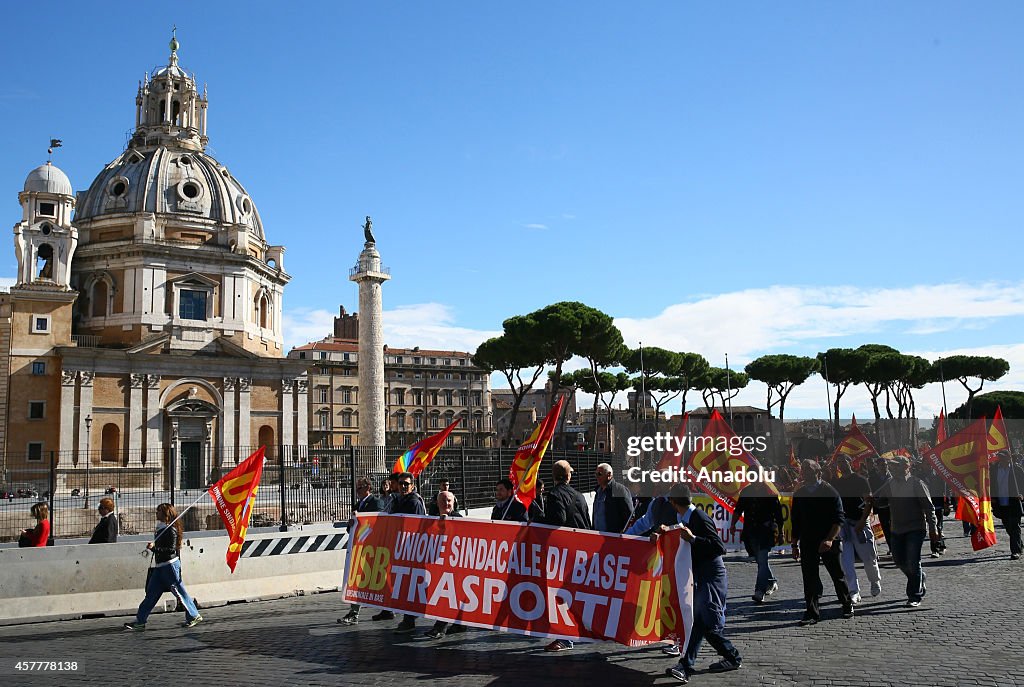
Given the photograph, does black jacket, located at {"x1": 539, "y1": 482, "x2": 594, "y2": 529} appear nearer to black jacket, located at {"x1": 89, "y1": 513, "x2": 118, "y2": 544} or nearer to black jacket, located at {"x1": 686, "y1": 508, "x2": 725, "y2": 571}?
black jacket, located at {"x1": 686, "y1": 508, "x2": 725, "y2": 571}

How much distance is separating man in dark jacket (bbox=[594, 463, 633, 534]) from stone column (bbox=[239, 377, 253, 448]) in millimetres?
44361

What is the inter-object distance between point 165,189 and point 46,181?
23.1ft

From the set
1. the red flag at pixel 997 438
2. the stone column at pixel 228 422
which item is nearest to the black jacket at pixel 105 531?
the red flag at pixel 997 438

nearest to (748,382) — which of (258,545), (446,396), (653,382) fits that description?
(653,382)

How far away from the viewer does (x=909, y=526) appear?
10438mm

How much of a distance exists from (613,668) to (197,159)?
5759cm

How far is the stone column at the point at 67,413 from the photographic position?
44853 mm

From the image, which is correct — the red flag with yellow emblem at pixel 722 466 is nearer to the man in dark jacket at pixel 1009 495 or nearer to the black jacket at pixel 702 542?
the man in dark jacket at pixel 1009 495

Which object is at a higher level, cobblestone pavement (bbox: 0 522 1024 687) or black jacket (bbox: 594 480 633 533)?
black jacket (bbox: 594 480 633 533)

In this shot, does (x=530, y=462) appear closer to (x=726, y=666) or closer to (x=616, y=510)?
(x=616, y=510)

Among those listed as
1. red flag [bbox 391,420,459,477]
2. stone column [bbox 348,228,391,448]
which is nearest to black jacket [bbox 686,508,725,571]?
red flag [bbox 391,420,459,477]

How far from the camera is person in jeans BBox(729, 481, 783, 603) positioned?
11023 millimetres

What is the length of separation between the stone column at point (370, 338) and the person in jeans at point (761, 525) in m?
31.8

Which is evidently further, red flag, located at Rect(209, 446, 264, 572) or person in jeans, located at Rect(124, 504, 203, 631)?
red flag, located at Rect(209, 446, 264, 572)
